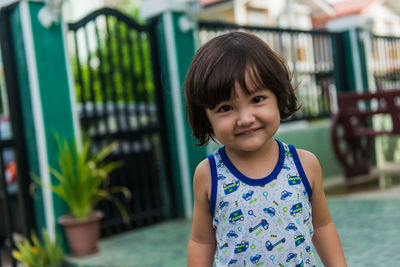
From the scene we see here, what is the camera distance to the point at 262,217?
1.50 meters

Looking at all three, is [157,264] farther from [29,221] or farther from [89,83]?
[89,83]

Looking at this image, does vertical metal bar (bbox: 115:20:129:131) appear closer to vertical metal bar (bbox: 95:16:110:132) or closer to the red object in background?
vertical metal bar (bbox: 95:16:110:132)

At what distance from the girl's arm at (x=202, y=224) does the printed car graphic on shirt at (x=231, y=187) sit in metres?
0.06

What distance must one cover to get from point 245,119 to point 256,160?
18 cm

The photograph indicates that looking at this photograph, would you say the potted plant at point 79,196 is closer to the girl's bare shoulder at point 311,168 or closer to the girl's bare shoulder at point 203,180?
the girl's bare shoulder at point 203,180

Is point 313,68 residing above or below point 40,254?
above

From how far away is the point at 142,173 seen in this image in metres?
5.10

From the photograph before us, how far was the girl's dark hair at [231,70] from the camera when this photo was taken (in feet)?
4.71

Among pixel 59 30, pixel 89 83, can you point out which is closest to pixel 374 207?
pixel 89 83

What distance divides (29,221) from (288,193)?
3.23 m

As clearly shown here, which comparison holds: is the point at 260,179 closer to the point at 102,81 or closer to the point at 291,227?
the point at 291,227

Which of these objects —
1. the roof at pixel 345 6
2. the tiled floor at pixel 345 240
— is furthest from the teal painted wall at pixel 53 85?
the roof at pixel 345 6

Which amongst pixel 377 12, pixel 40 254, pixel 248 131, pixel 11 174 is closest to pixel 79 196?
pixel 40 254

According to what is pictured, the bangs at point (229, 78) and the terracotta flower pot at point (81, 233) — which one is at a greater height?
the bangs at point (229, 78)
